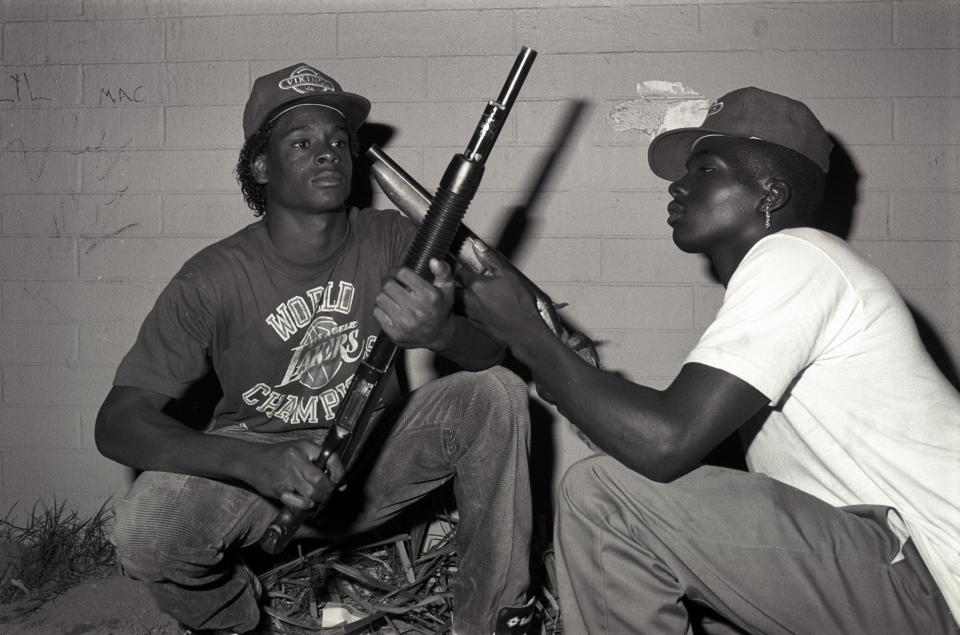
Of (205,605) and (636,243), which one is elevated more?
(636,243)

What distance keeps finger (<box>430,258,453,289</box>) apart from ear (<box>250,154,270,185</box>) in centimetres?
120

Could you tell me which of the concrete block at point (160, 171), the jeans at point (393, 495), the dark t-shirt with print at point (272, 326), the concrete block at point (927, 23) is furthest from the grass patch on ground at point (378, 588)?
the concrete block at point (927, 23)

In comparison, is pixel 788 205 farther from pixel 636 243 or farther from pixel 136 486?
pixel 136 486

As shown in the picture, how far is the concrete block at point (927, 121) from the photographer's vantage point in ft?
11.5

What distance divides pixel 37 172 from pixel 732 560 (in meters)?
3.38

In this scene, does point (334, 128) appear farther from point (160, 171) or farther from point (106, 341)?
point (106, 341)

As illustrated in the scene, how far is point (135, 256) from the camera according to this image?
3812 mm

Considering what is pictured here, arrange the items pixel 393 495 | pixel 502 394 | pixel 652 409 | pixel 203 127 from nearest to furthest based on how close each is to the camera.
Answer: pixel 652 409 → pixel 502 394 → pixel 393 495 → pixel 203 127

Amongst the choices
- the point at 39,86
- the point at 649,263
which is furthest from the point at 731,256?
the point at 39,86

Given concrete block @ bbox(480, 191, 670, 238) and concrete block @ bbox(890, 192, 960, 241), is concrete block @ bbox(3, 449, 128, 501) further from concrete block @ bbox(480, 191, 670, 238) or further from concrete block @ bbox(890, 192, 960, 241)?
concrete block @ bbox(890, 192, 960, 241)

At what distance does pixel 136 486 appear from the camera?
105 inches

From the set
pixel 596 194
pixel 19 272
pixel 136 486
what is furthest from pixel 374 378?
pixel 19 272

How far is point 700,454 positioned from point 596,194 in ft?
6.26

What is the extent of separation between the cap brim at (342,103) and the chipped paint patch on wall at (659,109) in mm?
1050
